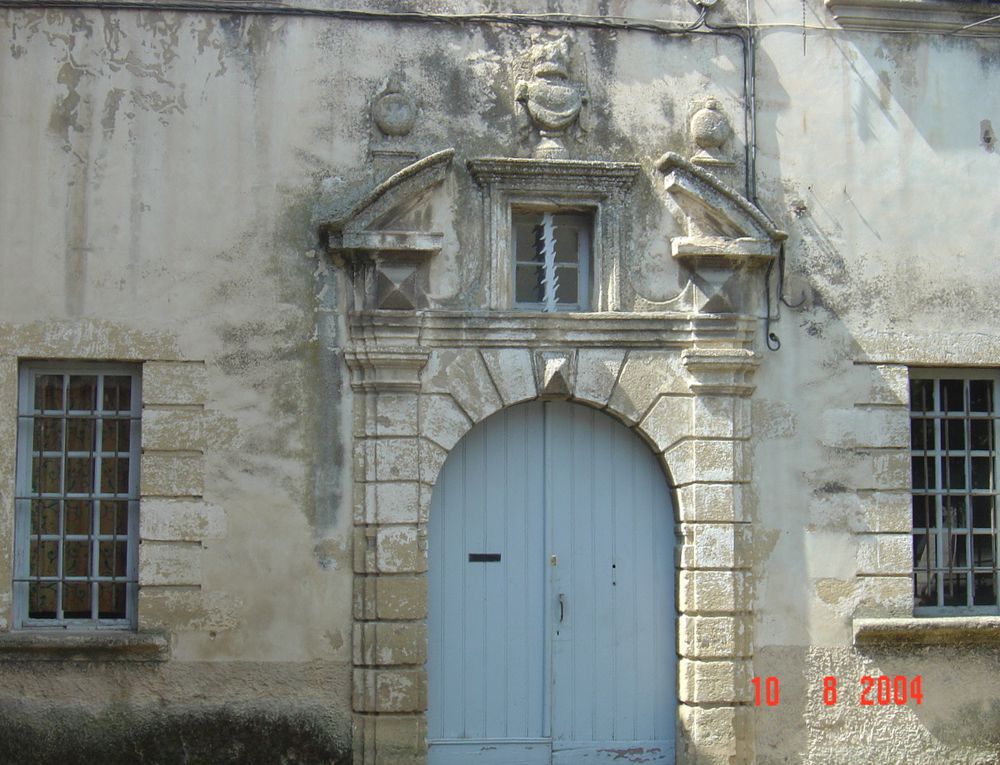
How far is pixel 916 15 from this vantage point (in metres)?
7.75

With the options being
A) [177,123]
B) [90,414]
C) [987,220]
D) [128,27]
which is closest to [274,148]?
[177,123]

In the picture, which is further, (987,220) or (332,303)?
(987,220)

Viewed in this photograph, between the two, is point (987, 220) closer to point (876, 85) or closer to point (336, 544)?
point (876, 85)

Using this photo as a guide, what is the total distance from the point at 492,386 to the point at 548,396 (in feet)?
1.05

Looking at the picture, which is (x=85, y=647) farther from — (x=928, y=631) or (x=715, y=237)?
(x=928, y=631)

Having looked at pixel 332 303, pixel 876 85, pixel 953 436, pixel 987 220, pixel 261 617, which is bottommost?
pixel 261 617

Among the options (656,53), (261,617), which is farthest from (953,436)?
(261,617)

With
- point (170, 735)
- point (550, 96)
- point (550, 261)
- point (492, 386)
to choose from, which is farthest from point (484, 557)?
point (550, 96)

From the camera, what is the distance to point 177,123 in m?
7.33

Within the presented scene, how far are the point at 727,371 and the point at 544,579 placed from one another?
1547 mm

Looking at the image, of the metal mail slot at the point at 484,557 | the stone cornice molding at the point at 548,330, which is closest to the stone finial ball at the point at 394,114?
the stone cornice molding at the point at 548,330

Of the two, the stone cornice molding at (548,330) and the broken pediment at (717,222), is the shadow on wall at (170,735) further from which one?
the broken pediment at (717,222)

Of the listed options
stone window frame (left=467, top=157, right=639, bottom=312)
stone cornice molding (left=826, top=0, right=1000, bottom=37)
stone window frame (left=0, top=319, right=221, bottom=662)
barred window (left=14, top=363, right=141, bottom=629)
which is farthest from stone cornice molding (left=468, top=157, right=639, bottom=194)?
barred window (left=14, top=363, right=141, bottom=629)

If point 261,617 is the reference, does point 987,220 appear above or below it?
above
